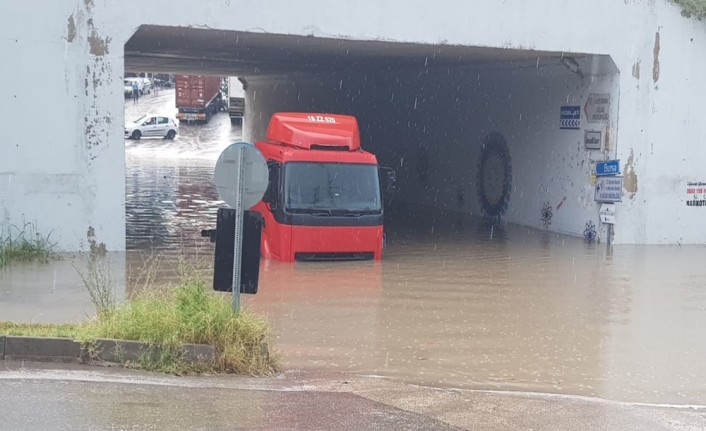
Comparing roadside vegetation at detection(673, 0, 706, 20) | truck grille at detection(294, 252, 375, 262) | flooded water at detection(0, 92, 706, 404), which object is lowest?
flooded water at detection(0, 92, 706, 404)

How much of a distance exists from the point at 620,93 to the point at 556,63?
77.7 inches

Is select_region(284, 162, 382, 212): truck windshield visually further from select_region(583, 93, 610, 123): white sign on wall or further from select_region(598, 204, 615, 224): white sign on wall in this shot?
select_region(583, 93, 610, 123): white sign on wall

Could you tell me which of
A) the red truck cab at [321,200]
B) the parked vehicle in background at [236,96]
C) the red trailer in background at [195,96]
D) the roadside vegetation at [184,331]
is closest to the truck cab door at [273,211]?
the red truck cab at [321,200]

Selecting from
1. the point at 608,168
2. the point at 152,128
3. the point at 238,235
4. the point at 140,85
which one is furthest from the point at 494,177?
the point at 140,85

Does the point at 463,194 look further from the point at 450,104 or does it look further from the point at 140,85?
the point at 140,85

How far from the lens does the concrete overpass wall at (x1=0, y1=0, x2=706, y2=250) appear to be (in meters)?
15.8

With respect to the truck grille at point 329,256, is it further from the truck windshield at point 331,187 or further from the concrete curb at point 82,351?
the concrete curb at point 82,351

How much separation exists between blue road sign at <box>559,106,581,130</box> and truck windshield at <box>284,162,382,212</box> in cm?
645

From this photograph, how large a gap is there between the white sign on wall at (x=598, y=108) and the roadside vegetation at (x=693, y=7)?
239 cm

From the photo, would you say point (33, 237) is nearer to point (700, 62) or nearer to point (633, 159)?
point (633, 159)

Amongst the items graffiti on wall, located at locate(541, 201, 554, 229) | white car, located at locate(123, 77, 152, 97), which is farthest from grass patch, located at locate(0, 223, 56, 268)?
white car, located at locate(123, 77, 152, 97)

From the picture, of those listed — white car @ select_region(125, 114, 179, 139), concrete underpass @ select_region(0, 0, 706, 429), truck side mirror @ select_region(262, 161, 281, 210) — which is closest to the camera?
concrete underpass @ select_region(0, 0, 706, 429)

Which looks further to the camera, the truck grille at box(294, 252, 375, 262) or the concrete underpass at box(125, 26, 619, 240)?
the concrete underpass at box(125, 26, 619, 240)

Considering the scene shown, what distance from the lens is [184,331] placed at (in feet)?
28.5
